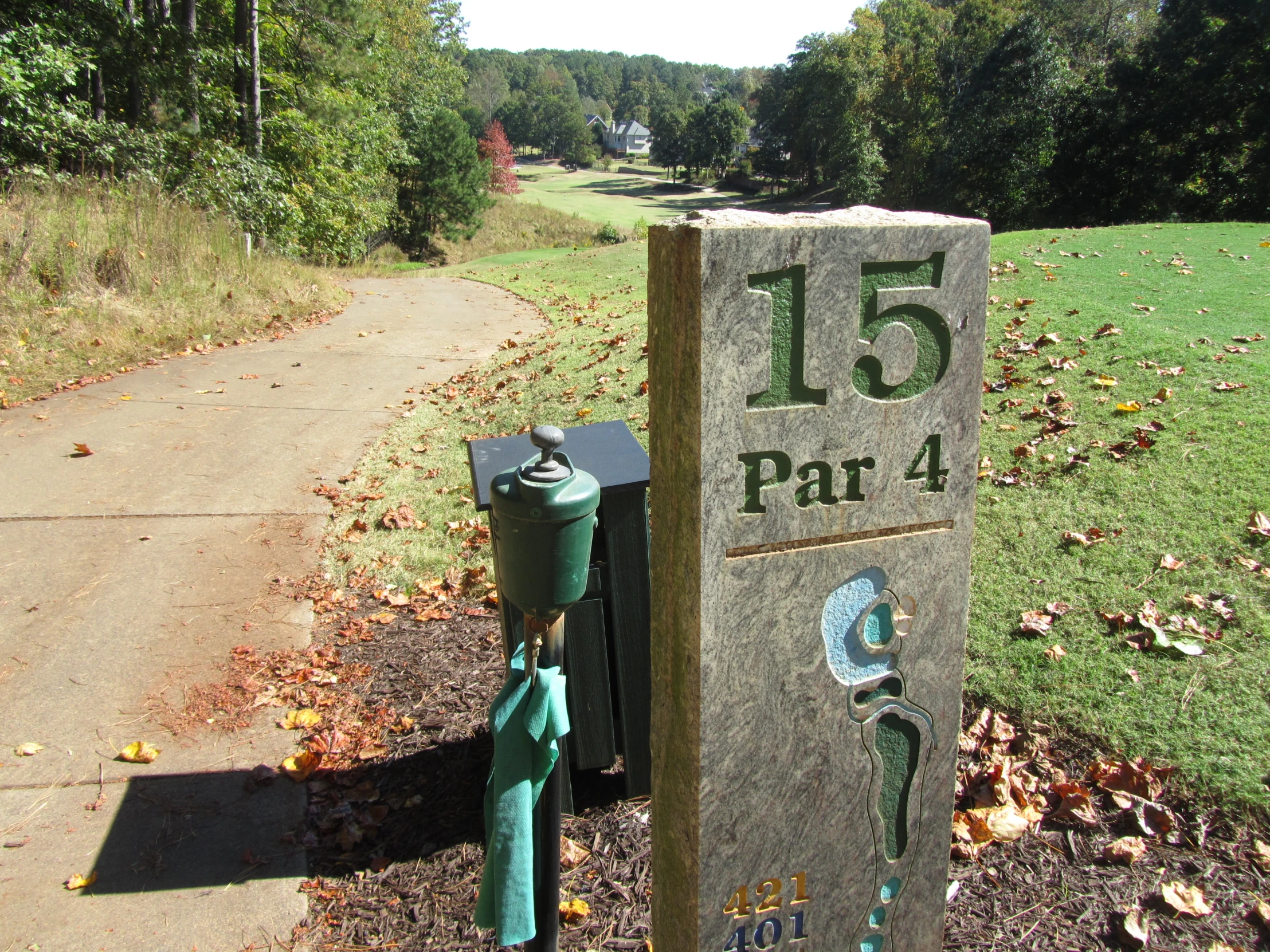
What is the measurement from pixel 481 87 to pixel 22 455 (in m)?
130

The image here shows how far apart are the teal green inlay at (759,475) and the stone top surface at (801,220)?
50 cm

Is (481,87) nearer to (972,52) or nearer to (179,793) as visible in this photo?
(972,52)

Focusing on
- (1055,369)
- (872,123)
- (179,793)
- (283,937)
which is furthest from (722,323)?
(872,123)

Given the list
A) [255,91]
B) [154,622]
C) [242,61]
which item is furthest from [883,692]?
[242,61]

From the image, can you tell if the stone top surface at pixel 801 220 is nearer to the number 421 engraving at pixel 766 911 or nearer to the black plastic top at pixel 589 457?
the black plastic top at pixel 589 457

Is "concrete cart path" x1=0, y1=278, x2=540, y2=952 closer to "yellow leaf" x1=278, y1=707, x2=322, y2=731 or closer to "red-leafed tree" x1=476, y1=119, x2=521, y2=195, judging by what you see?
"yellow leaf" x1=278, y1=707, x2=322, y2=731

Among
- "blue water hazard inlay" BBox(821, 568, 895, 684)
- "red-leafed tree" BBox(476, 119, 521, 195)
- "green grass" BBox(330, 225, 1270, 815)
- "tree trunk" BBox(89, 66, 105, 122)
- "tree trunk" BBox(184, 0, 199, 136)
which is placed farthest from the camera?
"red-leafed tree" BBox(476, 119, 521, 195)

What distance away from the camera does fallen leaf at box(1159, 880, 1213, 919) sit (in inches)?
105

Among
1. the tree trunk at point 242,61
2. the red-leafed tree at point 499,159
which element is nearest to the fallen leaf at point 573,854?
the tree trunk at point 242,61

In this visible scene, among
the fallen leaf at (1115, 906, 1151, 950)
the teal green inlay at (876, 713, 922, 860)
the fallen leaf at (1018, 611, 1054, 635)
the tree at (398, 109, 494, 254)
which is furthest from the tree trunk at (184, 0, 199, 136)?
the tree at (398, 109, 494, 254)

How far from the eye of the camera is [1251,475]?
463 cm

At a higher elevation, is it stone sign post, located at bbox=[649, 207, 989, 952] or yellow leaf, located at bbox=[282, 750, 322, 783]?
stone sign post, located at bbox=[649, 207, 989, 952]

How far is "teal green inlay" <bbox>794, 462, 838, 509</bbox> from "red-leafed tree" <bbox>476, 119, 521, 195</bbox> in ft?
186

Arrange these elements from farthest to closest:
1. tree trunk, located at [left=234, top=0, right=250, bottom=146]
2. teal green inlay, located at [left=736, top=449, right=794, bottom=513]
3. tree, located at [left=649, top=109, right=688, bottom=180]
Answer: tree, located at [left=649, top=109, right=688, bottom=180]
tree trunk, located at [left=234, top=0, right=250, bottom=146]
teal green inlay, located at [left=736, top=449, right=794, bottom=513]
